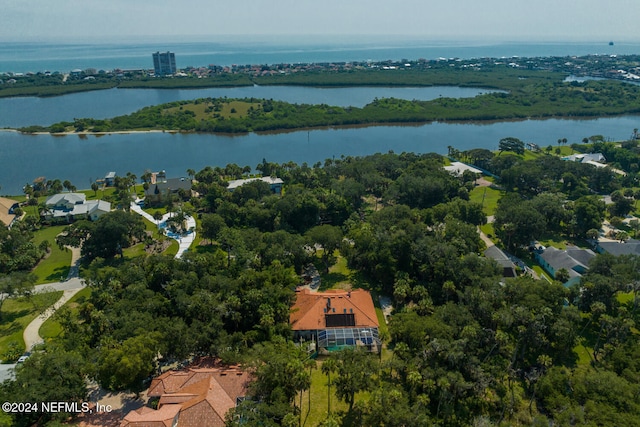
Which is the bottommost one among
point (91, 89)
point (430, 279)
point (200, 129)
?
point (430, 279)

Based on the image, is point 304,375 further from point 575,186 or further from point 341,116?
point 341,116

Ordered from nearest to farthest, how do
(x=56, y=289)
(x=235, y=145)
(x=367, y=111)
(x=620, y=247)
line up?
(x=56, y=289), (x=620, y=247), (x=235, y=145), (x=367, y=111)

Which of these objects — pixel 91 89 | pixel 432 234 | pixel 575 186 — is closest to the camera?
pixel 432 234

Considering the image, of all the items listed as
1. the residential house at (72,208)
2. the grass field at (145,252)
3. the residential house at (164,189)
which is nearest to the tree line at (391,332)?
the grass field at (145,252)

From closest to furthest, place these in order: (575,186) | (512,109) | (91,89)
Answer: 1. (575,186)
2. (512,109)
3. (91,89)

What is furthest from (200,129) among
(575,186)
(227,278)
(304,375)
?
(304,375)

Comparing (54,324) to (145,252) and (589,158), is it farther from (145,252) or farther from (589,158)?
(589,158)

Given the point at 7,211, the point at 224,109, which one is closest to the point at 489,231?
the point at 7,211
